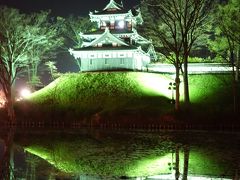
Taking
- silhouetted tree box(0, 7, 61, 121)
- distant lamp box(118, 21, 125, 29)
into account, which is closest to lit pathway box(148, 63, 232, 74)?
distant lamp box(118, 21, 125, 29)

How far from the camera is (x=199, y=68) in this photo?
5944 cm

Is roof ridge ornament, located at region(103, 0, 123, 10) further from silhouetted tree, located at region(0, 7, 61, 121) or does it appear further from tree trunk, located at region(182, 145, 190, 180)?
tree trunk, located at region(182, 145, 190, 180)

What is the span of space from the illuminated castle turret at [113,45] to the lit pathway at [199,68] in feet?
7.34

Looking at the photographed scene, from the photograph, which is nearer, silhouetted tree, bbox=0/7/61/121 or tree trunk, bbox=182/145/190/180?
tree trunk, bbox=182/145/190/180

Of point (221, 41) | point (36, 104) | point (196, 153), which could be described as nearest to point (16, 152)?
point (196, 153)

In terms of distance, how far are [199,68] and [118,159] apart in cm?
4228

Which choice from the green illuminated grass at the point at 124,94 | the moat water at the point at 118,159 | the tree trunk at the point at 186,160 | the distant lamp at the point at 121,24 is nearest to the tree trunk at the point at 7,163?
the moat water at the point at 118,159

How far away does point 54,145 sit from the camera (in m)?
25.8

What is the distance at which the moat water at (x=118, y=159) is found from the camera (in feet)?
52.0

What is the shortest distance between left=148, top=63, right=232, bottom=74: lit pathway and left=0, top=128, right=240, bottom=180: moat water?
32120 millimetres

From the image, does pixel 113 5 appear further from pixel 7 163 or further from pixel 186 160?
pixel 7 163

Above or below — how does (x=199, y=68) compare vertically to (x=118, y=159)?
above

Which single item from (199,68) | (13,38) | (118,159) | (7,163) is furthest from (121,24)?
(7,163)

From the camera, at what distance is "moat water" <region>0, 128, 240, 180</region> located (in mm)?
15859
